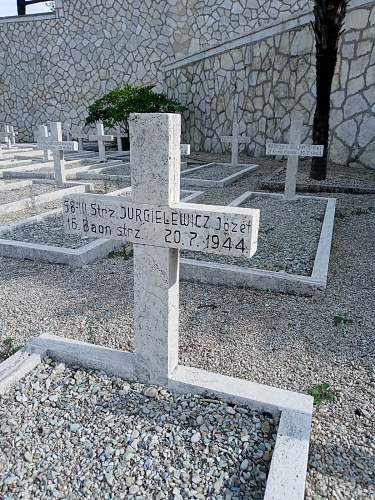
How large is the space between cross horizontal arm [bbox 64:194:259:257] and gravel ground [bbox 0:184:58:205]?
5.29 meters

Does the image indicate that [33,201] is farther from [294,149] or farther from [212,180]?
[294,149]

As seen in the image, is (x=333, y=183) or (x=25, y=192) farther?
(x=333, y=183)

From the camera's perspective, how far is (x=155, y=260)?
2010mm

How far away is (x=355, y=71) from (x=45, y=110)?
47.1 ft

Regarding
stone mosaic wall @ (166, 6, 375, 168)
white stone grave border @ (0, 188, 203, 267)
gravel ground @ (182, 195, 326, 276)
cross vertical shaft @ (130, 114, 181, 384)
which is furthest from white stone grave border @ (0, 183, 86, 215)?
stone mosaic wall @ (166, 6, 375, 168)

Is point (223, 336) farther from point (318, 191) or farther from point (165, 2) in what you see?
point (165, 2)

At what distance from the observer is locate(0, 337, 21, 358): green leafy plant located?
2.69 metres

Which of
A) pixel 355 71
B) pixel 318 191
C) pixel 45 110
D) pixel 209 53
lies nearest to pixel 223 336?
pixel 318 191

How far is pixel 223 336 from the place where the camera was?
116 inches

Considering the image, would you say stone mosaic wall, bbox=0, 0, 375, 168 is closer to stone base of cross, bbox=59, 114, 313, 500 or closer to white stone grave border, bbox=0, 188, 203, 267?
white stone grave border, bbox=0, 188, 203, 267

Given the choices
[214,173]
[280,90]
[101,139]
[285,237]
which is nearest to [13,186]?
[101,139]

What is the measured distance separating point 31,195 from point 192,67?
9.09m

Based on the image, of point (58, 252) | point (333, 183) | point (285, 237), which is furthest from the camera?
point (333, 183)

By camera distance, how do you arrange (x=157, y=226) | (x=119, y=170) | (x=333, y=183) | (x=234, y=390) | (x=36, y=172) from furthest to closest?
1. (x=119, y=170)
2. (x=36, y=172)
3. (x=333, y=183)
4. (x=234, y=390)
5. (x=157, y=226)
